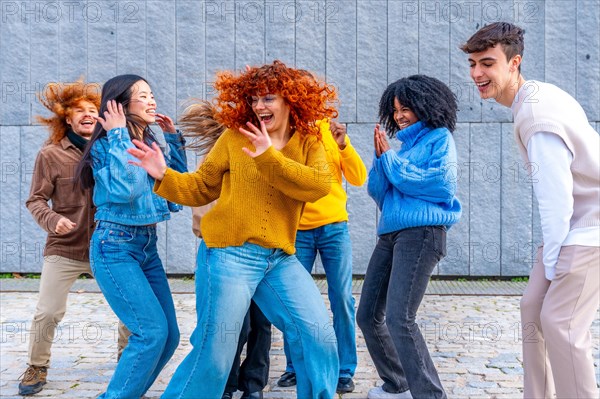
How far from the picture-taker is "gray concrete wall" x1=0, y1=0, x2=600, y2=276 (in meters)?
8.74

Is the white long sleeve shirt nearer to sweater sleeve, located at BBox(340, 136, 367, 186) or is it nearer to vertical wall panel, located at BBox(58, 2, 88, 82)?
sweater sleeve, located at BBox(340, 136, 367, 186)

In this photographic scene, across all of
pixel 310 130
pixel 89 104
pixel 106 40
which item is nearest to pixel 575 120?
pixel 310 130

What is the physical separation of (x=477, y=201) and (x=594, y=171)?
18.7ft

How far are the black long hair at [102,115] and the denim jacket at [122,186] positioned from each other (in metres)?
0.04

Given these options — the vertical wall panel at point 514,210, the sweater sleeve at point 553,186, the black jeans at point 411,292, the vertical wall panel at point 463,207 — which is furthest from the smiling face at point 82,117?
the vertical wall panel at point 514,210

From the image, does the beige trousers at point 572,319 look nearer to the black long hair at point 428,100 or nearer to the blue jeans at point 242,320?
the blue jeans at point 242,320

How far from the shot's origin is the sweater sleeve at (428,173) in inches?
156

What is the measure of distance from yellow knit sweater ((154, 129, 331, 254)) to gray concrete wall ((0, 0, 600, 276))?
17.8ft

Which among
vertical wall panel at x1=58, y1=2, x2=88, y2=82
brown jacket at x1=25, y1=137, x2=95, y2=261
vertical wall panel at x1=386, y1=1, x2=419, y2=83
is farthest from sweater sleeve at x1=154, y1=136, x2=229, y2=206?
vertical wall panel at x1=58, y1=2, x2=88, y2=82

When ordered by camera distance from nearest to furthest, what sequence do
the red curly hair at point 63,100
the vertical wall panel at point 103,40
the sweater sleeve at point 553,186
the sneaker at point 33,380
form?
the sweater sleeve at point 553,186 < the sneaker at point 33,380 < the red curly hair at point 63,100 < the vertical wall panel at point 103,40

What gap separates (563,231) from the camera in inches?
123

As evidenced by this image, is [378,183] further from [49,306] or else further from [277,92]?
[49,306]

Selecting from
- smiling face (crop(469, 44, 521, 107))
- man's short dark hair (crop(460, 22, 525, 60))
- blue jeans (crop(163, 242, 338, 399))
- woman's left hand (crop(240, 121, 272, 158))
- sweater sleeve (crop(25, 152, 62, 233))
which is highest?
man's short dark hair (crop(460, 22, 525, 60))

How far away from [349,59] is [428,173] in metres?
5.19
